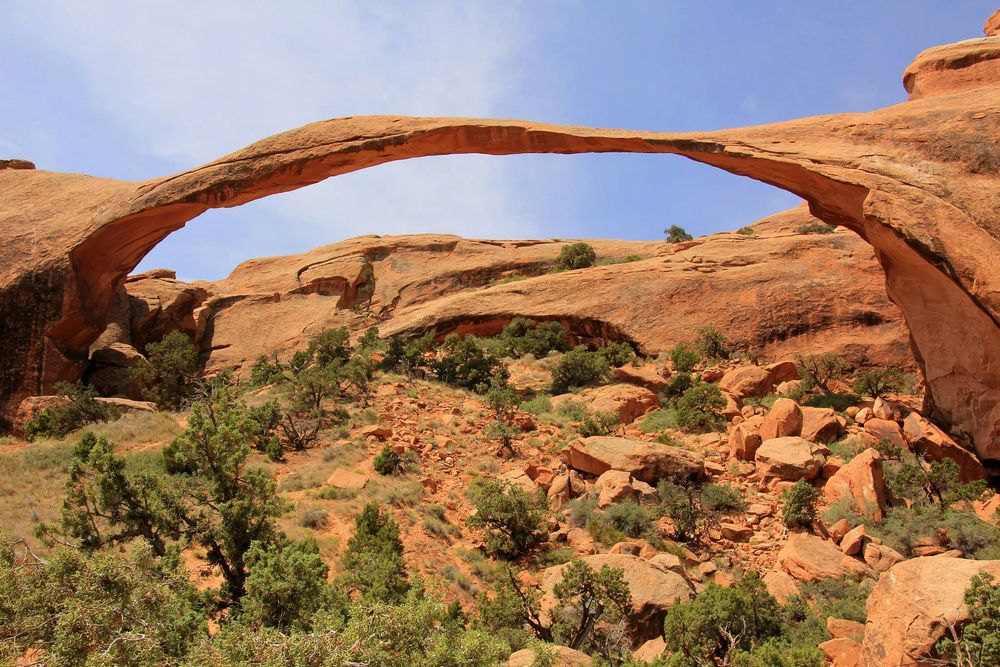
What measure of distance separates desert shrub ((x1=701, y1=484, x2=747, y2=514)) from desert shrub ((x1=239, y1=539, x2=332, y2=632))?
673cm

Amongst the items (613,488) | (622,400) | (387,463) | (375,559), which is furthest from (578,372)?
(375,559)

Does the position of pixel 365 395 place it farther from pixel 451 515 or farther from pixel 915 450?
pixel 915 450

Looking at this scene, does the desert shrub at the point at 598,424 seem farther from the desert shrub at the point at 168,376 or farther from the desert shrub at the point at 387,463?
the desert shrub at the point at 168,376

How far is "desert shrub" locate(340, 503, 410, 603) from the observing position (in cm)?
851

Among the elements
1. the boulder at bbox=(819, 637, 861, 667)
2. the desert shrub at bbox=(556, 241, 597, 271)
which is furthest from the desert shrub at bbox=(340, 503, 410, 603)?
the desert shrub at bbox=(556, 241, 597, 271)

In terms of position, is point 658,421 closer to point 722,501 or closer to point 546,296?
point 722,501

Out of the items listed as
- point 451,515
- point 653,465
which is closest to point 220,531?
point 451,515

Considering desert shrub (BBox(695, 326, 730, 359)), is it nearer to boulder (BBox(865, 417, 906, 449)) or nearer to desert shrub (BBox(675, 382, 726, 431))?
desert shrub (BBox(675, 382, 726, 431))

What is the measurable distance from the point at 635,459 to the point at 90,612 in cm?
899

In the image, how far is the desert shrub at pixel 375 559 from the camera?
851 cm

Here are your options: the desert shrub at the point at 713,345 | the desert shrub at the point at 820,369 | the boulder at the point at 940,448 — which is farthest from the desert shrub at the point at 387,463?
the desert shrub at the point at 713,345

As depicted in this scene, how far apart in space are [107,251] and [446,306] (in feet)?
34.4

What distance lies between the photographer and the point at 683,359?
18781 millimetres

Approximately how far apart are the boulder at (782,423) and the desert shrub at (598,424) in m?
3.17
